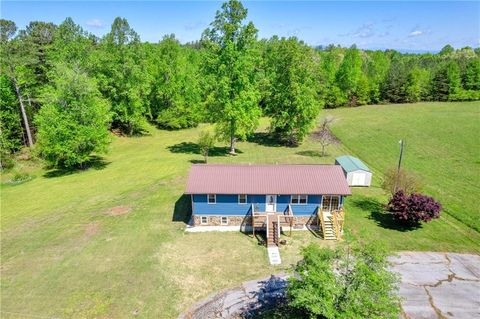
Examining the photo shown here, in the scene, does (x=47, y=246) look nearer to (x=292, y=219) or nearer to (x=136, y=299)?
(x=136, y=299)

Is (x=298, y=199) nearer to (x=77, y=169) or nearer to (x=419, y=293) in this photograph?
(x=419, y=293)

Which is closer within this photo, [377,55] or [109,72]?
[109,72]

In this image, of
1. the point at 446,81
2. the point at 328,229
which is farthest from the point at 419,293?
the point at 446,81

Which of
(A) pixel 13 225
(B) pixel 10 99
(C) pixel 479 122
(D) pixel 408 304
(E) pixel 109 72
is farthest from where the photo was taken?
(C) pixel 479 122

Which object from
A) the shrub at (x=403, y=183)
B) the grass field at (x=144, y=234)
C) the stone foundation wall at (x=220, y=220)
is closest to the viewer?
the grass field at (x=144, y=234)

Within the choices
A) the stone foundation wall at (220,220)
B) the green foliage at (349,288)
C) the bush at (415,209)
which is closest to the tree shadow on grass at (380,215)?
the bush at (415,209)

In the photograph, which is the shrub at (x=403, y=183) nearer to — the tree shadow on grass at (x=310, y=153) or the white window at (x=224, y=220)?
the white window at (x=224, y=220)

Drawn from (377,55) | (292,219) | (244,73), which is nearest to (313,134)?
(244,73)
